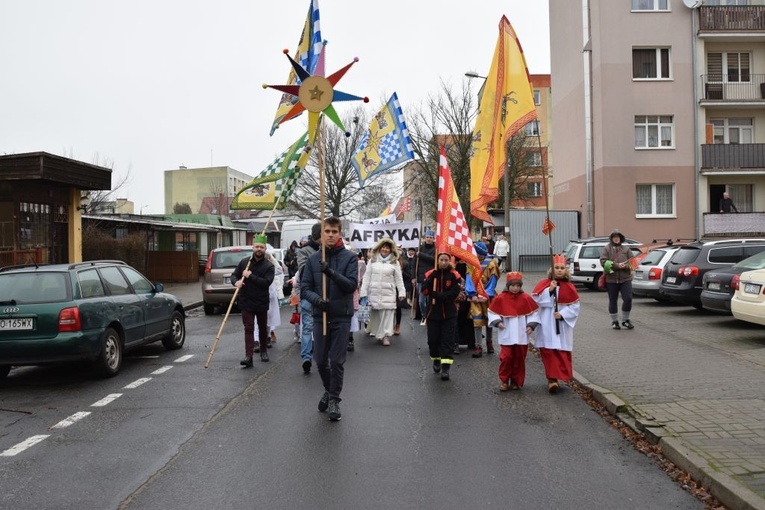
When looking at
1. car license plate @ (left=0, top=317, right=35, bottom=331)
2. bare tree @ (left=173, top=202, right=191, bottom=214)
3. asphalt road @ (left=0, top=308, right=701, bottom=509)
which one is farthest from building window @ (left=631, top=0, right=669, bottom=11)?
bare tree @ (left=173, top=202, right=191, bottom=214)

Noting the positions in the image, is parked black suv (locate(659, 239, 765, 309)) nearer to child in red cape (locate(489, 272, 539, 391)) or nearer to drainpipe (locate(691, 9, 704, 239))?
child in red cape (locate(489, 272, 539, 391))

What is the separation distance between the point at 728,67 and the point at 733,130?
2879 mm

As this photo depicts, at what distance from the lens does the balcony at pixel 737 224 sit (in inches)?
1144

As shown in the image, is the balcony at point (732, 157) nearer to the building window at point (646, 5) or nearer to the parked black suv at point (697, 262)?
the building window at point (646, 5)

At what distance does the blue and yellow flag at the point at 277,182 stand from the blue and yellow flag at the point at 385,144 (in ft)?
14.5

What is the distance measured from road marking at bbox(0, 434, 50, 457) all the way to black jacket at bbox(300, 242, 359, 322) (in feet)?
8.85

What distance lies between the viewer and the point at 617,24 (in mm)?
29719

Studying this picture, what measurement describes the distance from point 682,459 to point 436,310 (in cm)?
379

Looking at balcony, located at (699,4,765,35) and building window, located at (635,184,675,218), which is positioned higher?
balcony, located at (699,4,765,35)

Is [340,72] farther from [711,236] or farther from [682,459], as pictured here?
[711,236]

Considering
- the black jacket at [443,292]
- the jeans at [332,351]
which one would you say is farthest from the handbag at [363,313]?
the jeans at [332,351]

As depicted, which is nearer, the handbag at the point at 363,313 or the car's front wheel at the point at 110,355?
the car's front wheel at the point at 110,355

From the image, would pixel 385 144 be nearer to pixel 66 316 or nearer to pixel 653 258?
pixel 653 258

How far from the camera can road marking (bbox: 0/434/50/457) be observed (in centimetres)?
560
